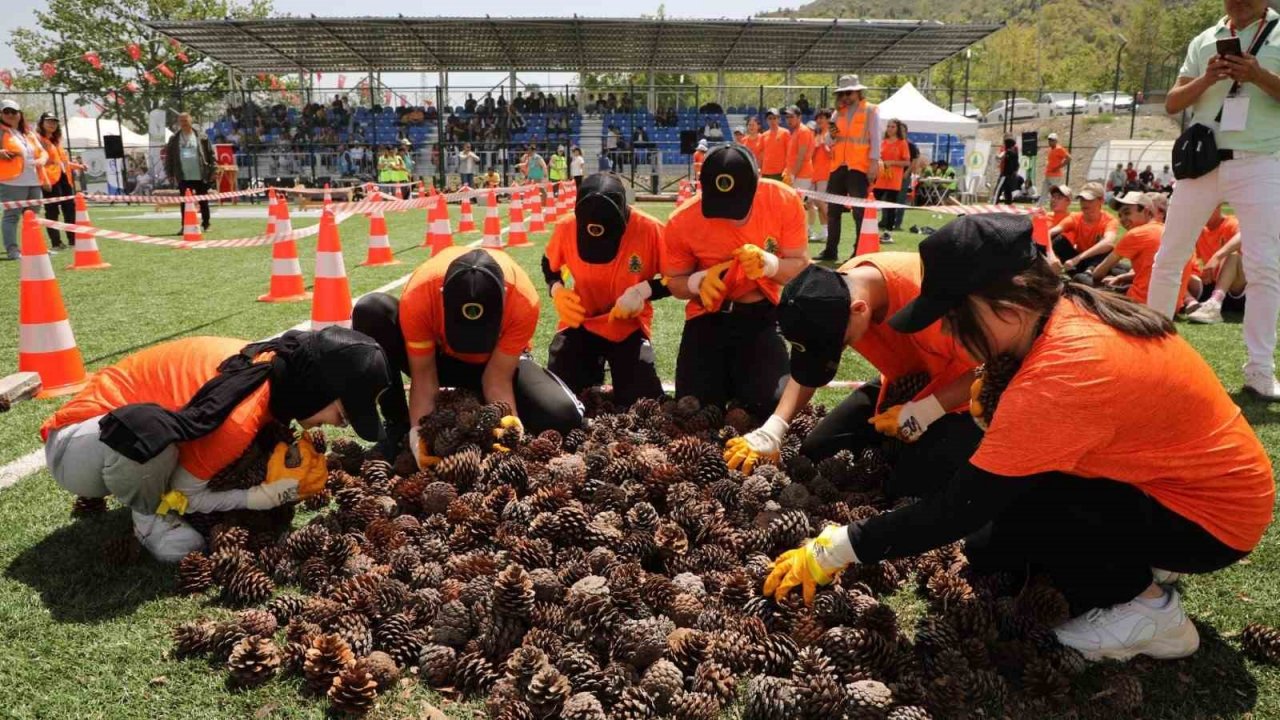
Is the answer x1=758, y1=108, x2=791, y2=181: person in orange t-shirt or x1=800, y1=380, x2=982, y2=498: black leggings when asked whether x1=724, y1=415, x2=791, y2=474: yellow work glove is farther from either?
x1=758, y1=108, x2=791, y2=181: person in orange t-shirt

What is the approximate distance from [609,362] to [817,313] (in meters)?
1.88

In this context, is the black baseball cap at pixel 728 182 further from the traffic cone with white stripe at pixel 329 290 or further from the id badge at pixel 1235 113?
the traffic cone with white stripe at pixel 329 290

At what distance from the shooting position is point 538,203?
51.2 feet

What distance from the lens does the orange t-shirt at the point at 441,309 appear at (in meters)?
3.85

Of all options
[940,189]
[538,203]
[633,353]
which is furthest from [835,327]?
[940,189]

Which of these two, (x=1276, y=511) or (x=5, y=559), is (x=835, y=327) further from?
(x=5, y=559)

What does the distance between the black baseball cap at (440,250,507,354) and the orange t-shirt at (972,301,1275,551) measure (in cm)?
216

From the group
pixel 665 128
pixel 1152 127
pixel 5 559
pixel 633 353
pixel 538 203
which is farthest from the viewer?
pixel 1152 127

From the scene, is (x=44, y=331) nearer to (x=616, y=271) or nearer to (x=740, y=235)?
(x=616, y=271)

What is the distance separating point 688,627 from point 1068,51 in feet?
474

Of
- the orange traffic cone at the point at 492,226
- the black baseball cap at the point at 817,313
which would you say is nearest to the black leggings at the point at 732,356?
the black baseball cap at the point at 817,313

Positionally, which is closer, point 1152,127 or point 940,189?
point 940,189

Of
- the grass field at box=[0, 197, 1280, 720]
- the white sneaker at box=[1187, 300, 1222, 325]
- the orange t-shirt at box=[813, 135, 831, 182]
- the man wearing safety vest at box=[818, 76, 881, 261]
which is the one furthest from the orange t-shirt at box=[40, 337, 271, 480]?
the orange t-shirt at box=[813, 135, 831, 182]

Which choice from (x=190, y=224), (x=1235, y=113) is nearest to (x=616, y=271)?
(x=1235, y=113)
